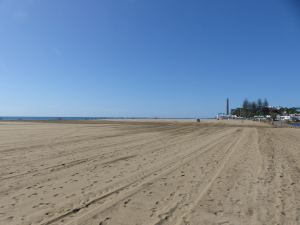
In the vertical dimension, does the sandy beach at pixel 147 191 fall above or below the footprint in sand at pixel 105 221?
above

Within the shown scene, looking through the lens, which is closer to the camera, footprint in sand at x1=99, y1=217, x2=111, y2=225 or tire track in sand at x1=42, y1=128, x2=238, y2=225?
footprint in sand at x1=99, y1=217, x2=111, y2=225

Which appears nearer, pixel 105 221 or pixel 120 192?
pixel 105 221

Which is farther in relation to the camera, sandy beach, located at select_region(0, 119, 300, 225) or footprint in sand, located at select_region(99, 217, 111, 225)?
sandy beach, located at select_region(0, 119, 300, 225)

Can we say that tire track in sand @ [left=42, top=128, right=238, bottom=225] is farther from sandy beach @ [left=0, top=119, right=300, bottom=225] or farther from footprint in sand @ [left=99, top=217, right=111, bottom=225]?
footprint in sand @ [left=99, top=217, right=111, bottom=225]

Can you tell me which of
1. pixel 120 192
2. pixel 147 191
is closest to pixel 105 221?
pixel 120 192

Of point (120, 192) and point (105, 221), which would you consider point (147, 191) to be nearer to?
point (120, 192)

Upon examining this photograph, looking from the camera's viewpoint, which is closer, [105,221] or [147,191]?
[105,221]

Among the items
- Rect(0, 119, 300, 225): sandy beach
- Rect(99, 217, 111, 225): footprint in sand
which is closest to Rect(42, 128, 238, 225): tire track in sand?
Rect(0, 119, 300, 225): sandy beach

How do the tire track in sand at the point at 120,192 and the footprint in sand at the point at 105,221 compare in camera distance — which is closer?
the footprint in sand at the point at 105,221

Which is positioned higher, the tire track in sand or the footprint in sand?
the tire track in sand

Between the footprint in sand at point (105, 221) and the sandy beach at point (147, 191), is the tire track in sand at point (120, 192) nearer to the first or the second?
the sandy beach at point (147, 191)

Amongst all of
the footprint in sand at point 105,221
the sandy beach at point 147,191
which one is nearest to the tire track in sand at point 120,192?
the sandy beach at point 147,191

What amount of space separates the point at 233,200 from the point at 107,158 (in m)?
5.57

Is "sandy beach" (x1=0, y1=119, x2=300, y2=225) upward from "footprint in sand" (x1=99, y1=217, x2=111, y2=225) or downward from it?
upward
